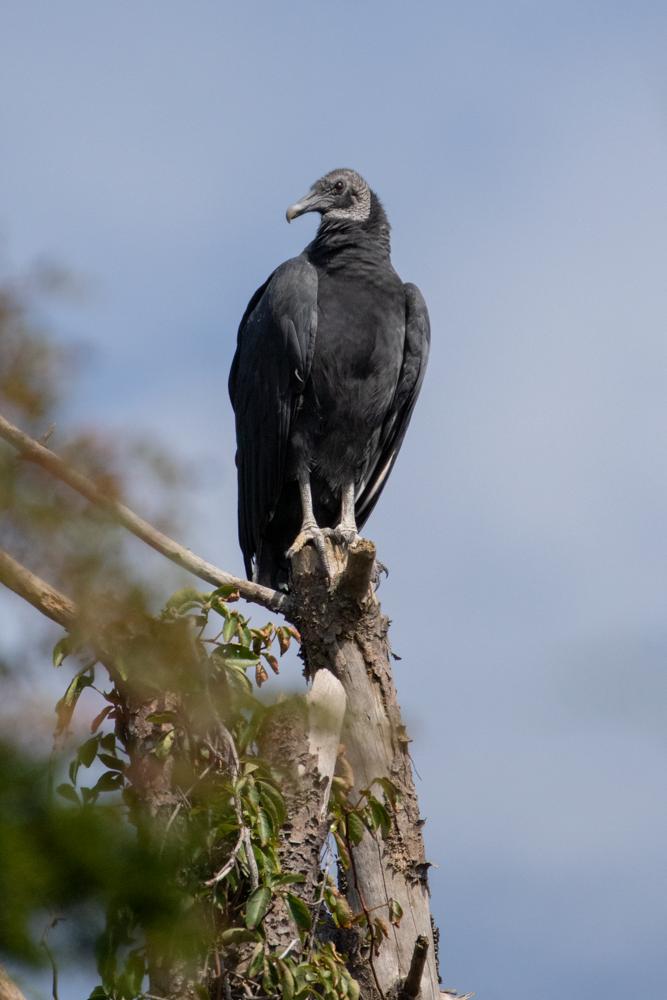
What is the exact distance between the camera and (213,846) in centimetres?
228

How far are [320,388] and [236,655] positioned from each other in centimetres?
213

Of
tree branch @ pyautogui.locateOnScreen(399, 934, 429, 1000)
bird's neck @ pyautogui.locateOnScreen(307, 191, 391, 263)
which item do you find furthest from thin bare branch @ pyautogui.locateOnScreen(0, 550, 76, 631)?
bird's neck @ pyautogui.locateOnScreen(307, 191, 391, 263)

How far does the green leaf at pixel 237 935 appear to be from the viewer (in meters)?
2.29

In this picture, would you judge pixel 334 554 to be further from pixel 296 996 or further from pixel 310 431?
pixel 296 996

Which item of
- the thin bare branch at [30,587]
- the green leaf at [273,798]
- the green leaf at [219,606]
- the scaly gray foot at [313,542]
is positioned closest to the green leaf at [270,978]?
the green leaf at [273,798]

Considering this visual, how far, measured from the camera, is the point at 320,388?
4453 millimetres

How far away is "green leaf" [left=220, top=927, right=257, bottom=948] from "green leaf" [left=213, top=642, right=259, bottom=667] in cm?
64

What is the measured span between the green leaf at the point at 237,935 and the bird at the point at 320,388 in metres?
1.99

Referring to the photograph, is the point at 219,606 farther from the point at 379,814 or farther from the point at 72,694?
the point at 72,694

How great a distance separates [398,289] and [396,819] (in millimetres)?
2772

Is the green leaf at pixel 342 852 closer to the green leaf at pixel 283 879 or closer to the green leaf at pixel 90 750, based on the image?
the green leaf at pixel 283 879

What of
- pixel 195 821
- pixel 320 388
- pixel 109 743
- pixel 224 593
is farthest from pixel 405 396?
pixel 195 821

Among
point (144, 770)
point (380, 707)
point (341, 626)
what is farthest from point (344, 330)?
point (144, 770)

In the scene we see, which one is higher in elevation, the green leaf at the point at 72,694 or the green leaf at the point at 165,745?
the green leaf at the point at 165,745
